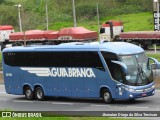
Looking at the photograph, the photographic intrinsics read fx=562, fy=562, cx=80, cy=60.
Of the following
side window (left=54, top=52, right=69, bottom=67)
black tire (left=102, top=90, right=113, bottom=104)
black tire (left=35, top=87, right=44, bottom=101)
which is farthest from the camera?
black tire (left=35, top=87, right=44, bottom=101)

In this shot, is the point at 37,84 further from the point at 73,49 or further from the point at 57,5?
the point at 57,5

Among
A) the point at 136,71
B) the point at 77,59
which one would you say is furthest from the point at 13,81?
the point at 136,71

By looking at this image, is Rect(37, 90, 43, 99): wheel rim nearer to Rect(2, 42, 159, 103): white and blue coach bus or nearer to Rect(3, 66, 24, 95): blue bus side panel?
Rect(2, 42, 159, 103): white and blue coach bus

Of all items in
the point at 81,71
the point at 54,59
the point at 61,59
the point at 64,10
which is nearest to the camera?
the point at 81,71

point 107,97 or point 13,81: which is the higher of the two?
point 13,81

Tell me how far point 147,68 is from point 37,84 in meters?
6.08

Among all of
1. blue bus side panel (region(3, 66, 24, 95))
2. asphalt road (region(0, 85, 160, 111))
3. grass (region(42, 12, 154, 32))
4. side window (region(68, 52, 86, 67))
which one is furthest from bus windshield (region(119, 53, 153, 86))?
grass (region(42, 12, 154, 32))

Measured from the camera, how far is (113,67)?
24156mm

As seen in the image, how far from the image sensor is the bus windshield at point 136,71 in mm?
23891

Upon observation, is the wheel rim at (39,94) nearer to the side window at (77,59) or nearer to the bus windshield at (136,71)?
the side window at (77,59)

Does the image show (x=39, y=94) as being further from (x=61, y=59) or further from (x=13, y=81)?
(x=61, y=59)

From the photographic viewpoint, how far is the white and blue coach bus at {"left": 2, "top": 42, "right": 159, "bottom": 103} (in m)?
24.0

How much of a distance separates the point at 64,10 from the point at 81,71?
58.9 meters

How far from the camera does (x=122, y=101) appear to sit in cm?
2538
